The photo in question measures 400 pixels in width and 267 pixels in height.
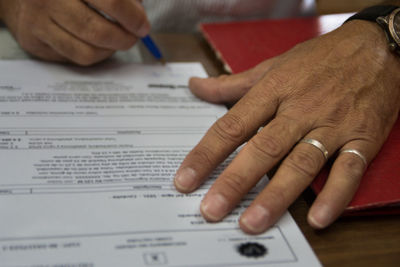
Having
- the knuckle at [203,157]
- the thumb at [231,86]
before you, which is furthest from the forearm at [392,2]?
the knuckle at [203,157]

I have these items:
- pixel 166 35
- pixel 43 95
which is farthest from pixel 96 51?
pixel 166 35

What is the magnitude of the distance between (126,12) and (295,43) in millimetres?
372

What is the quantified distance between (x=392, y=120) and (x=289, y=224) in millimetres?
270

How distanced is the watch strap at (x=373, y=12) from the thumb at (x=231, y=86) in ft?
0.57

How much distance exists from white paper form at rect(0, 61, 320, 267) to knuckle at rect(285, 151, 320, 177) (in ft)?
0.19

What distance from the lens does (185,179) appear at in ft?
1.44

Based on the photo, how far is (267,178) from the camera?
1.57 ft

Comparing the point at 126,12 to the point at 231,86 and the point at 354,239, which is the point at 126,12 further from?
the point at 354,239

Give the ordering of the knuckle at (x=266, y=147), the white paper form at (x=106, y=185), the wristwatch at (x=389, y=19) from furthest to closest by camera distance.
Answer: the wristwatch at (x=389, y=19) < the knuckle at (x=266, y=147) < the white paper form at (x=106, y=185)

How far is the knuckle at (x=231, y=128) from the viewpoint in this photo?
49cm

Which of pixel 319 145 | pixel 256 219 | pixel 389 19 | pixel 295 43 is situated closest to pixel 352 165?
pixel 319 145

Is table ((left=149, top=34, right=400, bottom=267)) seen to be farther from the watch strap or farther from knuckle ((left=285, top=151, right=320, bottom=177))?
the watch strap

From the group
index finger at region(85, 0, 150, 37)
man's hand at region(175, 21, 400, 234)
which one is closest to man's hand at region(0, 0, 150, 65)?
index finger at region(85, 0, 150, 37)

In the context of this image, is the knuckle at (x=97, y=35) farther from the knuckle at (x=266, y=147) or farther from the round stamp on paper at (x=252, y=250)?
the round stamp on paper at (x=252, y=250)
